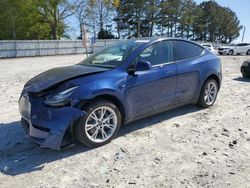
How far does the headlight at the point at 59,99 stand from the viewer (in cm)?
396

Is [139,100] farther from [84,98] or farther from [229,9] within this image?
[229,9]

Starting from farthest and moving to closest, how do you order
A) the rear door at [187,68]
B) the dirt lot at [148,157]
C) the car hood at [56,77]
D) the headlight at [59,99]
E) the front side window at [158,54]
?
the rear door at [187,68], the front side window at [158,54], the car hood at [56,77], the headlight at [59,99], the dirt lot at [148,157]

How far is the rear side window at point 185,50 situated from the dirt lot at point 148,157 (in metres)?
1.21

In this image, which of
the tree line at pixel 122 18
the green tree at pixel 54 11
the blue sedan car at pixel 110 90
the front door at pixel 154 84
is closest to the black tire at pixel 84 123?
the blue sedan car at pixel 110 90

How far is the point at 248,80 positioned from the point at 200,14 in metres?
64.8

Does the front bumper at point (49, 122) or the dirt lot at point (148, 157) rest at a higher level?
the front bumper at point (49, 122)

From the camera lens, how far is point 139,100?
4.80 meters

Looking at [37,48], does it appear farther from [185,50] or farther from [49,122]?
[49,122]

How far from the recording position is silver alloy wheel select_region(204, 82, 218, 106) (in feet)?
20.5

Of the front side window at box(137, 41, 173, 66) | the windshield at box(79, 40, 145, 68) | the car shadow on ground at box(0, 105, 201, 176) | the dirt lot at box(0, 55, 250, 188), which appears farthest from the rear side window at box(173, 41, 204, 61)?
the car shadow on ground at box(0, 105, 201, 176)

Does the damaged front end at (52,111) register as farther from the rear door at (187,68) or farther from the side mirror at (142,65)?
the rear door at (187,68)

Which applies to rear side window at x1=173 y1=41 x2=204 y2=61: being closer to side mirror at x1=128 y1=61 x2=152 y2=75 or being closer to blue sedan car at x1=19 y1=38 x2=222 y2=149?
blue sedan car at x1=19 y1=38 x2=222 y2=149

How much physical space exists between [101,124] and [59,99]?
769 millimetres

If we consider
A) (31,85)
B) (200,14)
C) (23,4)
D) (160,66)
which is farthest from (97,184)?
(200,14)
